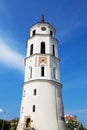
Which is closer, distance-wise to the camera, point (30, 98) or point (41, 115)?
point (41, 115)

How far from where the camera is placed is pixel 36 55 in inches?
1325

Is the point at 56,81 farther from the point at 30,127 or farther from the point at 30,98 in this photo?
the point at 30,127

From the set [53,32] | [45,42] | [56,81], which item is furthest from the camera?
[53,32]

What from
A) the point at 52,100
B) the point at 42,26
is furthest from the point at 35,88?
the point at 42,26

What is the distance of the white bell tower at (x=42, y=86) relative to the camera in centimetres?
2866

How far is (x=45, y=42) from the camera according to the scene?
35688mm

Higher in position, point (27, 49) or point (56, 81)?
point (27, 49)

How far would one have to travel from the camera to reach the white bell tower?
2866 cm

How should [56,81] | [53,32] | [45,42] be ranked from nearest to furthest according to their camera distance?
[56,81], [45,42], [53,32]

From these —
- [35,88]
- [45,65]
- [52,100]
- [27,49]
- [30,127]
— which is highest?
[27,49]

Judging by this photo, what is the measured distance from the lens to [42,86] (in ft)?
101

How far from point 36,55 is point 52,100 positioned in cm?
875

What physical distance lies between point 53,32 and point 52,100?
15345 mm

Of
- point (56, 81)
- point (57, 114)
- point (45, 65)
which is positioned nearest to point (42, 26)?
point (45, 65)
